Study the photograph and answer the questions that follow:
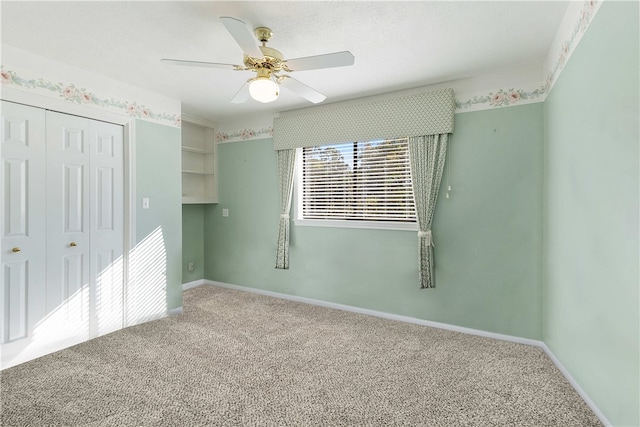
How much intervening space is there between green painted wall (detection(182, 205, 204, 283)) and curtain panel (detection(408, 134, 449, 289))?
126 inches

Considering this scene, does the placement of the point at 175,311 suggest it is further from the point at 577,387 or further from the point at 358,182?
the point at 577,387

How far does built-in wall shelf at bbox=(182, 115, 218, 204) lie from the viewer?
4832 mm

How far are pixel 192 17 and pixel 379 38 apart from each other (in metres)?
1.25

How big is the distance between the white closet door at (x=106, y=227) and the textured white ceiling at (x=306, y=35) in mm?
643

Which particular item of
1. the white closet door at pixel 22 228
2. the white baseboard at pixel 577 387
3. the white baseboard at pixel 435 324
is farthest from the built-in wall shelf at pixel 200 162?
the white baseboard at pixel 577 387

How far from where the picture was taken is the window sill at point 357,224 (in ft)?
11.6

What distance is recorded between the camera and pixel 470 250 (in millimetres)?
3217

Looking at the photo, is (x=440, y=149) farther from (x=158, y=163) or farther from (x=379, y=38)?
(x=158, y=163)

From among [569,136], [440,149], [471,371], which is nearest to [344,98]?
[440,149]

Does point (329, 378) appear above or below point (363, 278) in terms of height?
below

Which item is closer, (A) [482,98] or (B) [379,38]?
(B) [379,38]

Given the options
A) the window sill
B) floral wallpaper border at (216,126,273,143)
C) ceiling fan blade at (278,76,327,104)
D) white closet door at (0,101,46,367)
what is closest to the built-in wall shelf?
floral wallpaper border at (216,126,273,143)

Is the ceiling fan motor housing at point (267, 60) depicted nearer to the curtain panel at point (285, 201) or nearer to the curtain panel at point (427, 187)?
the curtain panel at point (427, 187)

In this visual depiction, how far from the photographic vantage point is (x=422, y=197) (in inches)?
131
